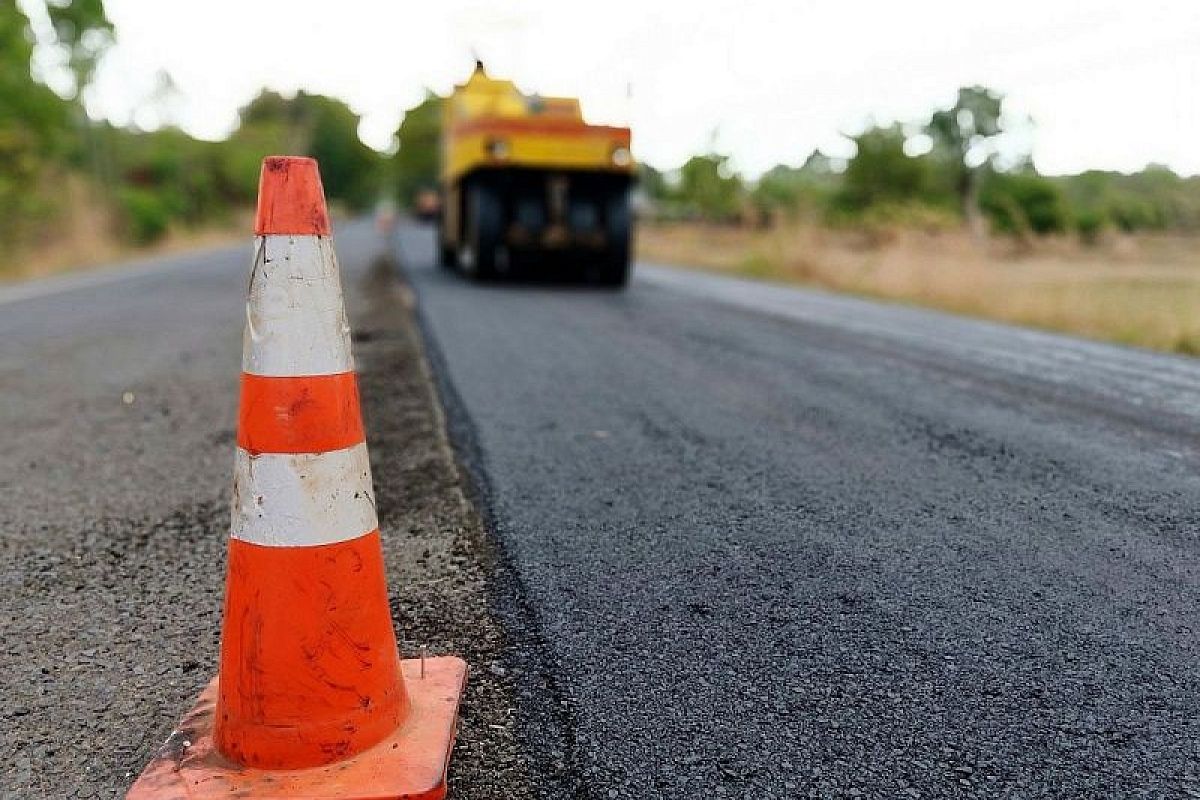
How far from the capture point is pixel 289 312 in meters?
1.70

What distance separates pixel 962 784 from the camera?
158 centimetres

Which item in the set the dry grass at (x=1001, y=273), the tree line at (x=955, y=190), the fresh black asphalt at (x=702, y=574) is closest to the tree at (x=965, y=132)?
the tree line at (x=955, y=190)

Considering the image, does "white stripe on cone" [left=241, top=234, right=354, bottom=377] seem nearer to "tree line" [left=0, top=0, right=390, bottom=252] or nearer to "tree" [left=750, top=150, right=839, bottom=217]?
"tree line" [left=0, top=0, right=390, bottom=252]

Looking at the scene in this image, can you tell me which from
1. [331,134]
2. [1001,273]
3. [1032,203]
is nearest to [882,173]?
[1032,203]

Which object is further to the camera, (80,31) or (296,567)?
(80,31)

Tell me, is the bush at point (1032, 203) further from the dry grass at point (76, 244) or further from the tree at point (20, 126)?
the tree at point (20, 126)

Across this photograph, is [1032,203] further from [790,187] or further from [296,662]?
[296,662]

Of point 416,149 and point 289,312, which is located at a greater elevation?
point 416,149

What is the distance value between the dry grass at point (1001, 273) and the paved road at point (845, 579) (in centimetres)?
459

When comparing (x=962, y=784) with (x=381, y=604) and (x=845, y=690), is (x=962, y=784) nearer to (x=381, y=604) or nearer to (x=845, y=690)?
(x=845, y=690)

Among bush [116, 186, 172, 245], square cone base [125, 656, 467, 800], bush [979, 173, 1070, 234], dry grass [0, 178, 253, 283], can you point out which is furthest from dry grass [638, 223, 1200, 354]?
bush [979, 173, 1070, 234]

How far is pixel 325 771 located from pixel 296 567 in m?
0.34

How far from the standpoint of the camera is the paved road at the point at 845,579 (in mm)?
1672

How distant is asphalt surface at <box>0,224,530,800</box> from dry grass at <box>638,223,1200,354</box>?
22.2 ft
